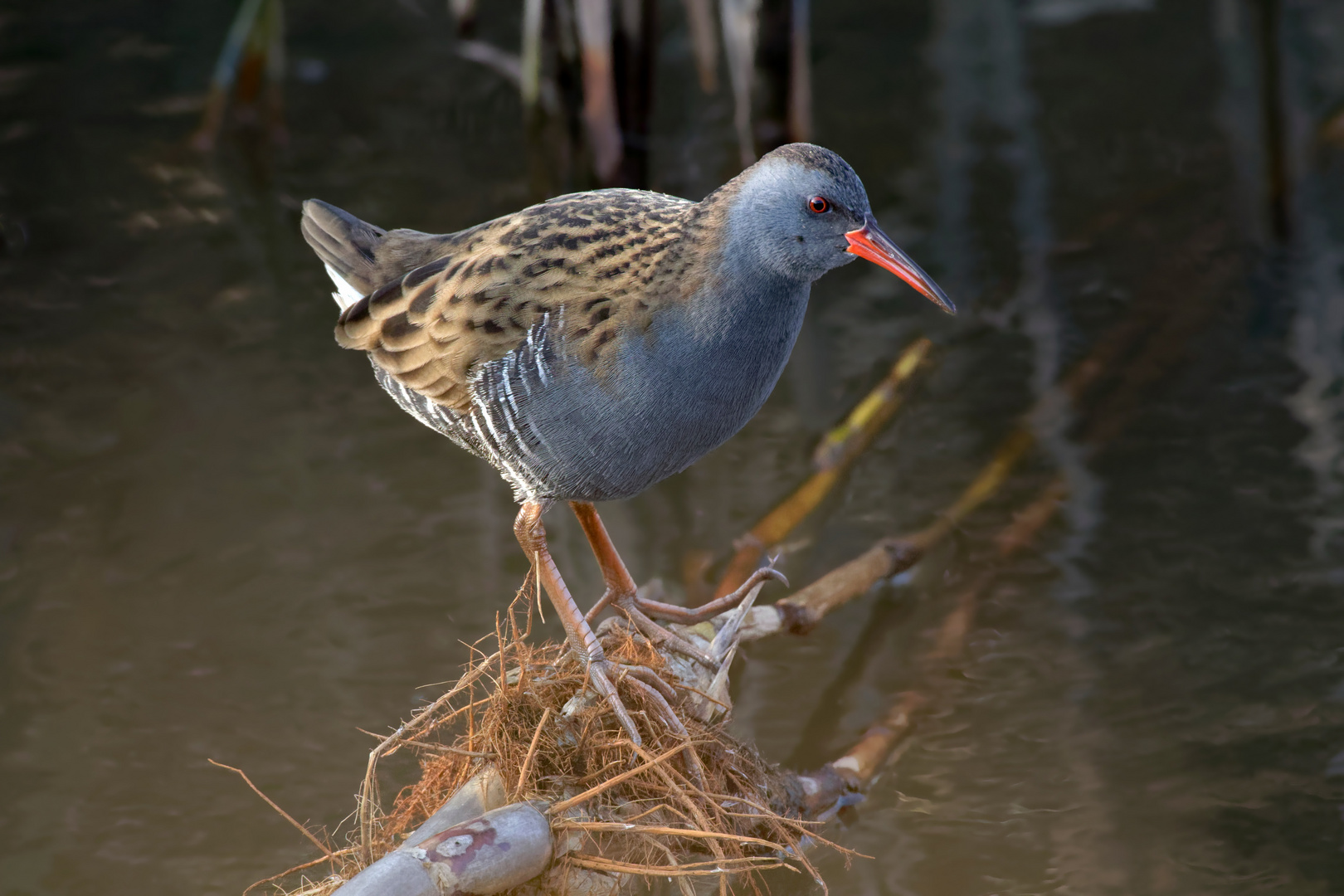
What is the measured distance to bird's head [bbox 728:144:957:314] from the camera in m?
1.86

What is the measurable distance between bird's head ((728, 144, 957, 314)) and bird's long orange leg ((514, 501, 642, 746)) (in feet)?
1.89

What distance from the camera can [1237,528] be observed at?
3.04m

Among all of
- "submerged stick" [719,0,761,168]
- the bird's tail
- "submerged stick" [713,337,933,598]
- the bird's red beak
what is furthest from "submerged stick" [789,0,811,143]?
the bird's red beak

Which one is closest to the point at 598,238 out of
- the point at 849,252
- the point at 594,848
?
the point at 849,252

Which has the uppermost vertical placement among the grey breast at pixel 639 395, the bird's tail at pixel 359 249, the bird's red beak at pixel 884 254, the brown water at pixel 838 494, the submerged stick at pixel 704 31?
the submerged stick at pixel 704 31

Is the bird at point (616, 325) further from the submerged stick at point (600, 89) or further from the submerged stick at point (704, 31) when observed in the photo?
the submerged stick at point (600, 89)

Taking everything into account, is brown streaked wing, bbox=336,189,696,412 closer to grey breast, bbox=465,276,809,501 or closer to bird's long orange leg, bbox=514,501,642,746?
grey breast, bbox=465,276,809,501

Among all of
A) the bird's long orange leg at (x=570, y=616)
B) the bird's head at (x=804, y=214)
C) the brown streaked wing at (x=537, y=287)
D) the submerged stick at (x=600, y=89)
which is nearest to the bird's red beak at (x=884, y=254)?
the bird's head at (x=804, y=214)

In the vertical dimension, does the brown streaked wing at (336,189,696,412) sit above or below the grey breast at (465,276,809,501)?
above

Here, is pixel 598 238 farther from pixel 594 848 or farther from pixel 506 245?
pixel 594 848

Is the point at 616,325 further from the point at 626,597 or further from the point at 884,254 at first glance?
the point at 626,597

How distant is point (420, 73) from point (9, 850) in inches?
159

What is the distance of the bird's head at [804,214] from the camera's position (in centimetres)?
186

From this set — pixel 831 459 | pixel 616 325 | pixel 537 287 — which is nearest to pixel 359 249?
pixel 537 287
